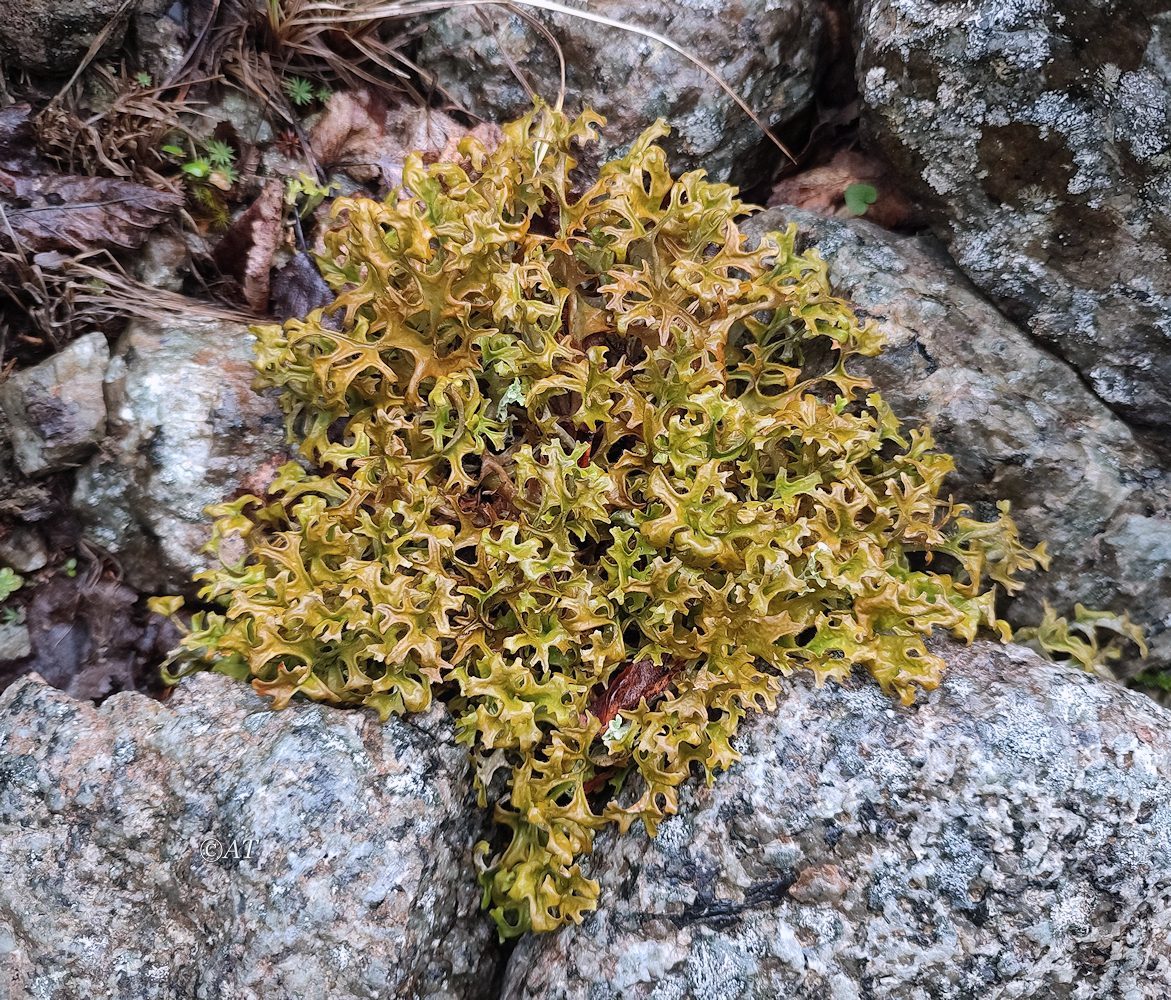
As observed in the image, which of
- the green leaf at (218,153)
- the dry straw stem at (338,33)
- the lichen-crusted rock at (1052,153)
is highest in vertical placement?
the lichen-crusted rock at (1052,153)

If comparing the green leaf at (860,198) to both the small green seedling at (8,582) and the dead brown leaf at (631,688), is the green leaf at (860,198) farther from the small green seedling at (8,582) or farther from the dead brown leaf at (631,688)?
the small green seedling at (8,582)

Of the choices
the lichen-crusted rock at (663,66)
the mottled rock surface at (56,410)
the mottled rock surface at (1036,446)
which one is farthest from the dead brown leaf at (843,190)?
the mottled rock surface at (56,410)

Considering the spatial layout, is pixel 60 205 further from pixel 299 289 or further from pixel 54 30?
pixel 299 289

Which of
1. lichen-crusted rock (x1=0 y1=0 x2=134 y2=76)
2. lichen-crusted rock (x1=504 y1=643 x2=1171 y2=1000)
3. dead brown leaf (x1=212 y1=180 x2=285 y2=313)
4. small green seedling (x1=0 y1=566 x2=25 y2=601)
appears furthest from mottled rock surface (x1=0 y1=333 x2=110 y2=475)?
lichen-crusted rock (x1=504 y1=643 x2=1171 y2=1000)

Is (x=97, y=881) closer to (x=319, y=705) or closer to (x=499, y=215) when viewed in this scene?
(x=319, y=705)

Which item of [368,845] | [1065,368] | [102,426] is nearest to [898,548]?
[1065,368]

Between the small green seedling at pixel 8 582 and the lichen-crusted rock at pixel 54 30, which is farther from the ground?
the lichen-crusted rock at pixel 54 30
